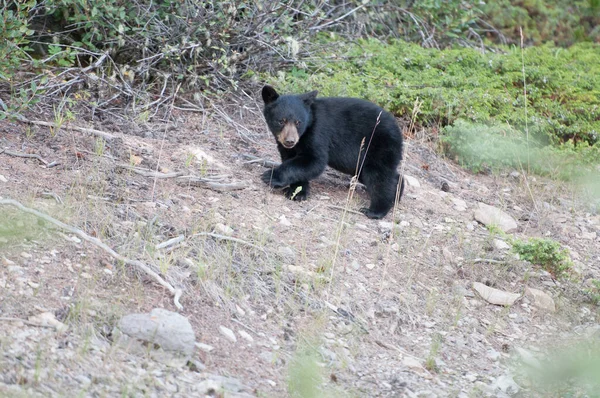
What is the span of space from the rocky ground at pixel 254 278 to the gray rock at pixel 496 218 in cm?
3

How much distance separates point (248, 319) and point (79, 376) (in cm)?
122

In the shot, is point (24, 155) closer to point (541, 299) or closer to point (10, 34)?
point (10, 34)

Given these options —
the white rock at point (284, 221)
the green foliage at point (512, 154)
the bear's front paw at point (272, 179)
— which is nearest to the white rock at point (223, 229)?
the white rock at point (284, 221)

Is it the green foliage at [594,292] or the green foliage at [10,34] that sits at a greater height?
the green foliage at [10,34]

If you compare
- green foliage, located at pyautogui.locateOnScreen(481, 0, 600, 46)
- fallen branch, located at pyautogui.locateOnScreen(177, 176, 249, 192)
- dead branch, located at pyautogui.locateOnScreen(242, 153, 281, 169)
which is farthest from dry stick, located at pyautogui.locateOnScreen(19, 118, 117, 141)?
green foliage, located at pyautogui.locateOnScreen(481, 0, 600, 46)

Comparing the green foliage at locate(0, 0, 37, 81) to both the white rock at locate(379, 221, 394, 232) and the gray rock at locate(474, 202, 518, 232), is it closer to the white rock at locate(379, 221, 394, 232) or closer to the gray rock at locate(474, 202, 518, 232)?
the white rock at locate(379, 221, 394, 232)

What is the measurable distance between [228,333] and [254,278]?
70cm

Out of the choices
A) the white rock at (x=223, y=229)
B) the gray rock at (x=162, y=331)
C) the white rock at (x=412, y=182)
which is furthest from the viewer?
the white rock at (x=412, y=182)

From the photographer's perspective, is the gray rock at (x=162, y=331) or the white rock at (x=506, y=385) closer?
the gray rock at (x=162, y=331)

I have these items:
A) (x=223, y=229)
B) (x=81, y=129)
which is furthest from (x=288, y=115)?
(x=81, y=129)

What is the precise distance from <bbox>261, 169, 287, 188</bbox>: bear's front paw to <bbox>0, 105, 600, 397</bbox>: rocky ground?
8 centimetres

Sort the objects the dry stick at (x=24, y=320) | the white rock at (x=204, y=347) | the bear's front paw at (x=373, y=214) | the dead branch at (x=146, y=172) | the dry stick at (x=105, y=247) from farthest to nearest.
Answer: the bear's front paw at (x=373, y=214)
the dead branch at (x=146, y=172)
the dry stick at (x=105, y=247)
the white rock at (x=204, y=347)
the dry stick at (x=24, y=320)

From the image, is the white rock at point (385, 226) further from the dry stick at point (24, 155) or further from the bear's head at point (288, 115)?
the dry stick at point (24, 155)

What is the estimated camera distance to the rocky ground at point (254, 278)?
402cm
